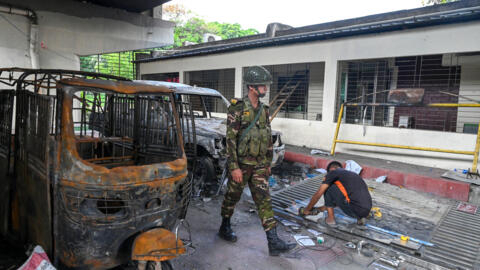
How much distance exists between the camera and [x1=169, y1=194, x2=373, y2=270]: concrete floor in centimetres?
321

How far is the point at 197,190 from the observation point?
535 centimetres

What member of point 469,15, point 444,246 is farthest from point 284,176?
point 469,15

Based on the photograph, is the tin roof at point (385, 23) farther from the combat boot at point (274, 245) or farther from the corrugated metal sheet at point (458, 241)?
the combat boot at point (274, 245)

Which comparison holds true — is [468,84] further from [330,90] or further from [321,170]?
[321,170]

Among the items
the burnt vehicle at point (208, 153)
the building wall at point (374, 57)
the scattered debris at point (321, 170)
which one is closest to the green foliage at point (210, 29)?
the building wall at point (374, 57)

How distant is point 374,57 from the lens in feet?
23.5

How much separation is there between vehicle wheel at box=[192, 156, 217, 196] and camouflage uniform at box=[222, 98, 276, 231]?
189cm

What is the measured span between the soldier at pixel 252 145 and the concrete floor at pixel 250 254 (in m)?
0.15

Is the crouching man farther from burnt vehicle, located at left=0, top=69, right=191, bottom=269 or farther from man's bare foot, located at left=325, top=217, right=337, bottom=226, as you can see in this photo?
burnt vehicle, located at left=0, top=69, right=191, bottom=269

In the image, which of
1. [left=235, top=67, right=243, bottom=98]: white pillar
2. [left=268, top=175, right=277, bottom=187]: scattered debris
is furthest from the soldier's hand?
[left=235, top=67, right=243, bottom=98]: white pillar

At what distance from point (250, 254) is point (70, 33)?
752 centimetres

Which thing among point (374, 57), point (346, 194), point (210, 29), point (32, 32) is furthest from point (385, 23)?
point (210, 29)

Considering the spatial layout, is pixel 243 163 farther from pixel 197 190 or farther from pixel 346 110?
pixel 346 110

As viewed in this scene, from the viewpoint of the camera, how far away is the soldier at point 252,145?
135 inches
